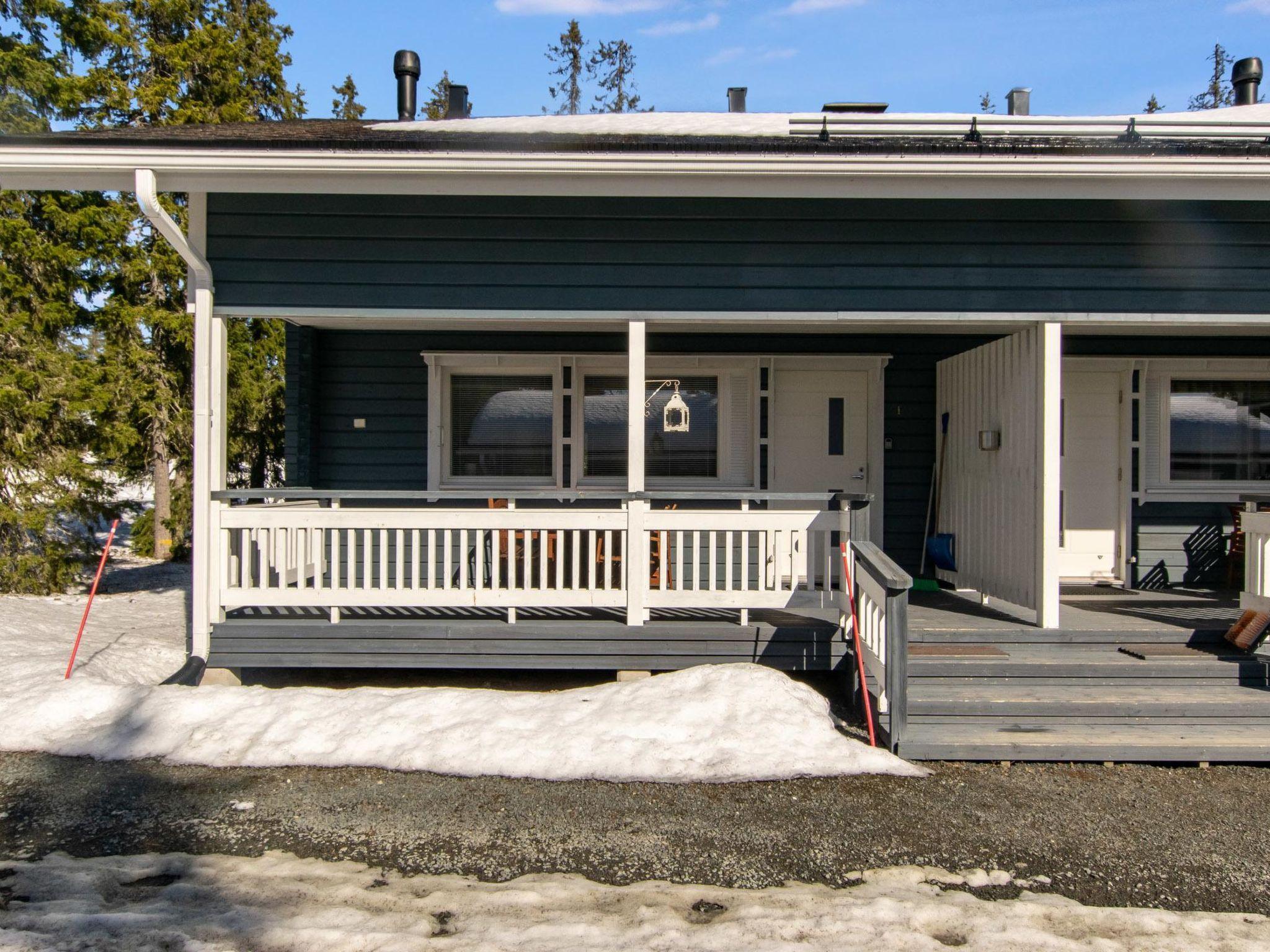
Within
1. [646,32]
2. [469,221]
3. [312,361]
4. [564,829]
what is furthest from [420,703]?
[646,32]

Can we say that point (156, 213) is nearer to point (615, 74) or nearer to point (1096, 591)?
point (1096, 591)

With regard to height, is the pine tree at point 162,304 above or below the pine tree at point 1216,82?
below

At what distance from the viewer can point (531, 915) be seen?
107 inches

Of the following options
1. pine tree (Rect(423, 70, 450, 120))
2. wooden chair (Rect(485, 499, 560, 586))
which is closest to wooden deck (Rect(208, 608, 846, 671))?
wooden chair (Rect(485, 499, 560, 586))

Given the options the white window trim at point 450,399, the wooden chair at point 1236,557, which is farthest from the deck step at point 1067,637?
the white window trim at point 450,399

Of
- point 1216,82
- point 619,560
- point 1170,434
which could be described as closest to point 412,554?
point 619,560

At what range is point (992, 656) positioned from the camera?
488 cm

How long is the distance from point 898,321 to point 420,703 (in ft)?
12.2

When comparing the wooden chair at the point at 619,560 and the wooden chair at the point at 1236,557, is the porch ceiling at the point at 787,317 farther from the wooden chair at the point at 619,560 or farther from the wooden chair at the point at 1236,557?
the wooden chair at the point at 1236,557

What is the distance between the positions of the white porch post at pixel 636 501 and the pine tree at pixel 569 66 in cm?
2399

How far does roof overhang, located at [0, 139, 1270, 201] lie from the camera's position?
4.90 m

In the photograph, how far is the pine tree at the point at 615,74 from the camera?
1049 inches

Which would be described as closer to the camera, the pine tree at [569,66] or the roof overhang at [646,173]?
the roof overhang at [646,173]

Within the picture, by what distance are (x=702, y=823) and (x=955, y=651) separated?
2221 mm
